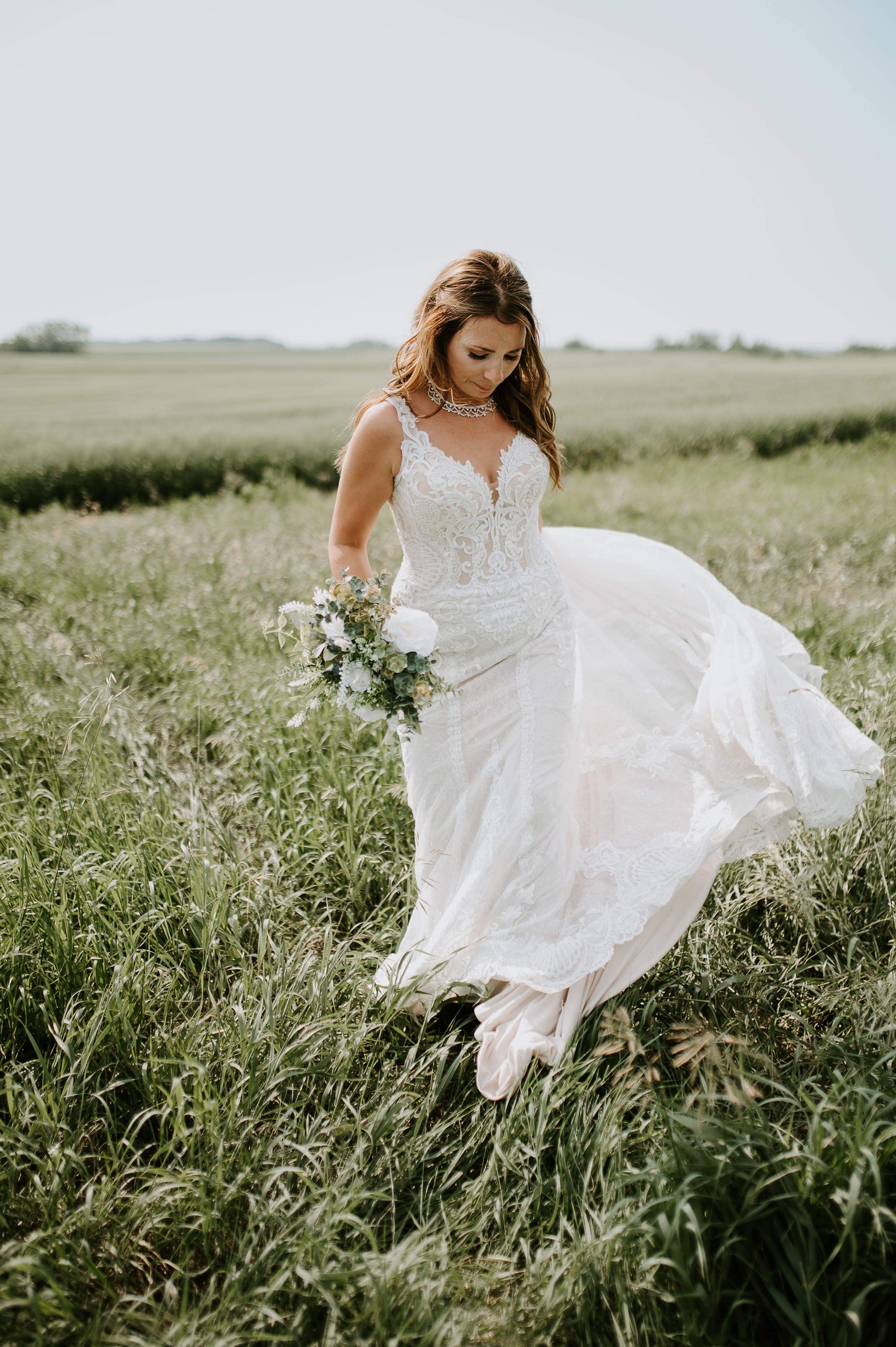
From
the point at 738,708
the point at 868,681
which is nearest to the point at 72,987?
the point at 738,708

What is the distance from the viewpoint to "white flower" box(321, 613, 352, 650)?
6.73 feet

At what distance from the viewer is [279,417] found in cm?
1819

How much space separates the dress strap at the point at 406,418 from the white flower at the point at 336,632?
754 millimetres

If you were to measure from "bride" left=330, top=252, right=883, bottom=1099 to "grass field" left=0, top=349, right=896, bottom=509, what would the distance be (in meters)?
0.58

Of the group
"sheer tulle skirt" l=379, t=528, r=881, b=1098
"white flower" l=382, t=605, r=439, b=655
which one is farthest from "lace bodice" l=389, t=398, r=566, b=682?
Answer: "white flower" l=382, t=605, r=439, b=655

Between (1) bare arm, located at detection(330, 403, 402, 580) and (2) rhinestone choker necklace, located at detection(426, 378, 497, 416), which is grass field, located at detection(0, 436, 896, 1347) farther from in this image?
(2) rhinestone choker necklace, located at detection(426, 378, 497, 416)

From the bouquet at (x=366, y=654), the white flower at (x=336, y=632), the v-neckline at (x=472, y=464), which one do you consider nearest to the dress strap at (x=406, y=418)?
the v-neckline at (x=472, y=464)

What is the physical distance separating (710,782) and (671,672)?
0.61m

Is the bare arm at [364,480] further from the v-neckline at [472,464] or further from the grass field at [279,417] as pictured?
the grass field at [279,417]

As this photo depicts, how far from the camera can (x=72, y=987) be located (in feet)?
7.89

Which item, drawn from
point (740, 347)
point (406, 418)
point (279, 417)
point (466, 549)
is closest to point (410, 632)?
point (466, 549)

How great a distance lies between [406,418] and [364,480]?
0.25 metres

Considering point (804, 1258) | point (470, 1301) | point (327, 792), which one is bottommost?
point (470, 1301)

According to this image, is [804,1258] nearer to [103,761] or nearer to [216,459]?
[103,761]
